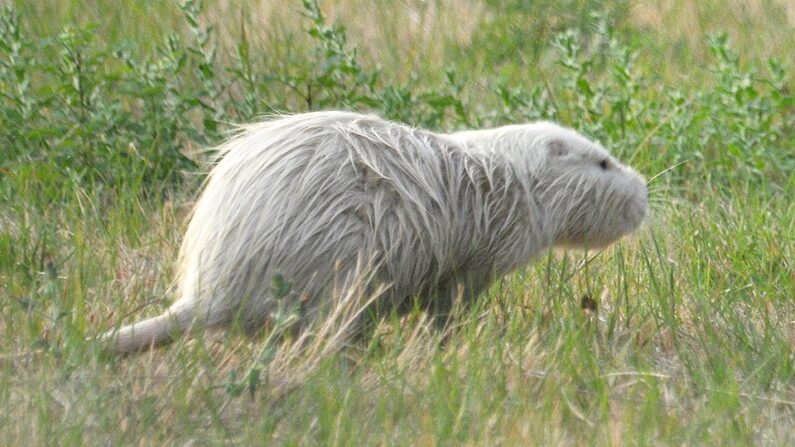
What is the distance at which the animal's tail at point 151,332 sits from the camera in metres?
3.19

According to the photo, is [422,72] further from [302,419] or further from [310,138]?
[302,419]

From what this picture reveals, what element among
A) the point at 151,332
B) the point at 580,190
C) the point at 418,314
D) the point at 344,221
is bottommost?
the point at 418,314

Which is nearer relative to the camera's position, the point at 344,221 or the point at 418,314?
the point at 344,221

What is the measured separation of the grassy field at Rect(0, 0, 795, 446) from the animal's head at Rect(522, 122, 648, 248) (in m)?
0.12

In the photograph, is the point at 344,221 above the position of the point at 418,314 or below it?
above

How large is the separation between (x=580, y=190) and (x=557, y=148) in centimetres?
14

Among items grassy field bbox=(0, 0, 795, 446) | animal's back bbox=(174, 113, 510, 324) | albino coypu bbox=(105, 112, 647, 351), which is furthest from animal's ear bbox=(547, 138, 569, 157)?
animal's back bbox=(174, 113, 510, 324)

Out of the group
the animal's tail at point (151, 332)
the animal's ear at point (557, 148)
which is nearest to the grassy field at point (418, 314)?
the animal's tail at point (151, 332)

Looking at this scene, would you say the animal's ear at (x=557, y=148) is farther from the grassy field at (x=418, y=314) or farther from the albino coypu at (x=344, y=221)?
the grassy field at (x=418, y=314)

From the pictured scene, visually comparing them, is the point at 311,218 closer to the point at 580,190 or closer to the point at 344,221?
the point at 344,221

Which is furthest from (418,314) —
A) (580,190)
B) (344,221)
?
(580,190)

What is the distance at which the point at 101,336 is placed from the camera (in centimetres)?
313

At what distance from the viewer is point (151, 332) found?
127 inches

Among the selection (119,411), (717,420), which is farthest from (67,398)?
(717,420)
